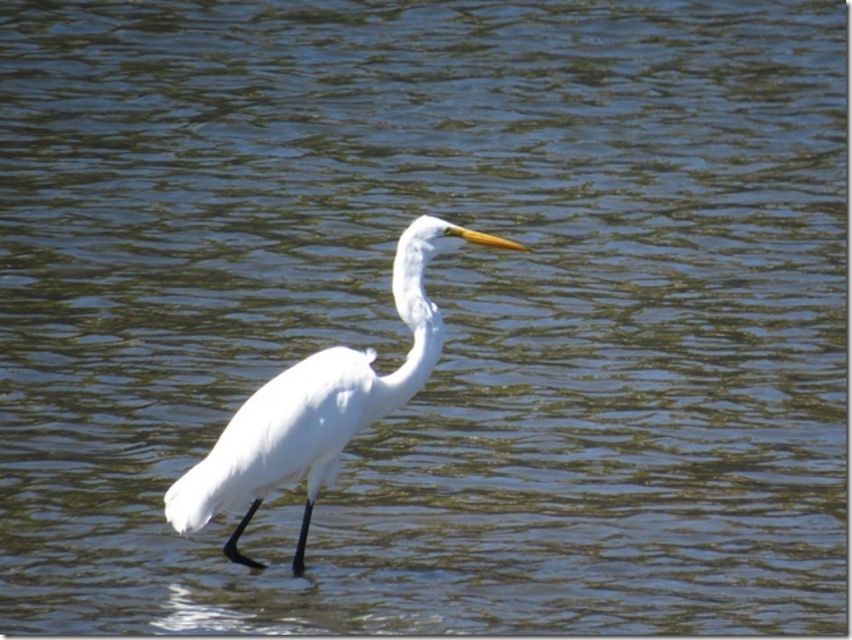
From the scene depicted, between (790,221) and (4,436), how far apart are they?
203 inches

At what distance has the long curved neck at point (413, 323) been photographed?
684cm

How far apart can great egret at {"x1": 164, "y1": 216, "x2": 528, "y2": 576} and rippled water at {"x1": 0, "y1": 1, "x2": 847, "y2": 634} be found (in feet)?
0.93

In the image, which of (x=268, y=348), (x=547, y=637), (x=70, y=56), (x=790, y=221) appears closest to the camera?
(x=547, y=637)

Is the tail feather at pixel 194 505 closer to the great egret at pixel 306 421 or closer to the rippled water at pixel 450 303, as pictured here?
the great egret at pixel 306 421

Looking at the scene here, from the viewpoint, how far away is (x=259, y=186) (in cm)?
1163

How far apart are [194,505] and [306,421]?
0.52m

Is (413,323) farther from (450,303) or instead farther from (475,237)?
(450,303)

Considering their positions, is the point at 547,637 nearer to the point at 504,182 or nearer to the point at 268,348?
the point at 268,348

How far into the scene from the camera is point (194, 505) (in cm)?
663

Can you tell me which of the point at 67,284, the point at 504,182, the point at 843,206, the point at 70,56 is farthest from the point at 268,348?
the point at 70,56

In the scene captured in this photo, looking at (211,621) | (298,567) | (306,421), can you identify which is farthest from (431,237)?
(211,621)

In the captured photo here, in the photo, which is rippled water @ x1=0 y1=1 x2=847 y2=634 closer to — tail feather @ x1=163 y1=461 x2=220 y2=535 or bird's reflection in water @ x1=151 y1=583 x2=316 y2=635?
bird's reflection in water @ x1=151 y1=583 x2=316 y2=635

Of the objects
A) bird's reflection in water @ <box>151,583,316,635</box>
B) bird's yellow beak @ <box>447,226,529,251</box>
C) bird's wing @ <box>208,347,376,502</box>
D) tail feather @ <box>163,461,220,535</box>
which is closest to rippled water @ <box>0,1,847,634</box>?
bird's reflection in water @ <box>151,583,316,635</box>

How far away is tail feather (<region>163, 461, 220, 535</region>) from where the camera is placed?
663 centimetres
